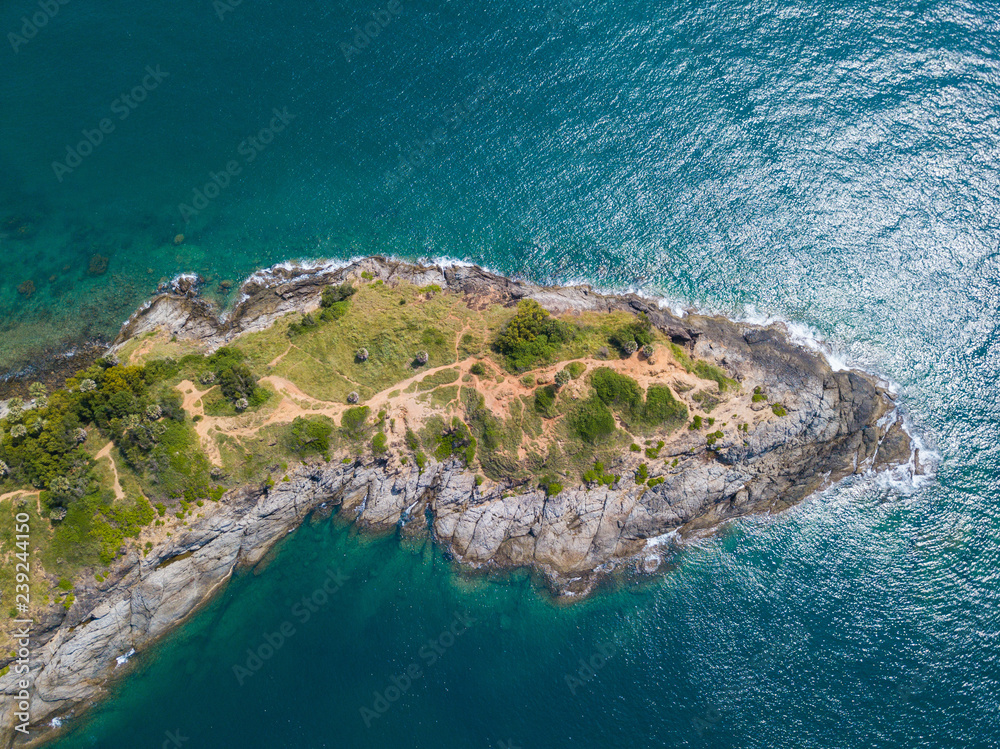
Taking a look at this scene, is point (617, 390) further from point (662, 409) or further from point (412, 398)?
point (412, 398)

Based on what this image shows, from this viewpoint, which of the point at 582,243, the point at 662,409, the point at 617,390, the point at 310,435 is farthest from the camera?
the point at 582,243

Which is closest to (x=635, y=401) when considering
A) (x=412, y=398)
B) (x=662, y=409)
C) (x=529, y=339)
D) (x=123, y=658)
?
(x=662, y=409)

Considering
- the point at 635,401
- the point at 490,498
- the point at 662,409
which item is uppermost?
the point at 635,401

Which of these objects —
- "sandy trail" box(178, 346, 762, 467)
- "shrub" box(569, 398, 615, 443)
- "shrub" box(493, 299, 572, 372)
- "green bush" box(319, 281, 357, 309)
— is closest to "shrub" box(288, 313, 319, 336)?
"sandy trail" box(178, 346, 762, 467)

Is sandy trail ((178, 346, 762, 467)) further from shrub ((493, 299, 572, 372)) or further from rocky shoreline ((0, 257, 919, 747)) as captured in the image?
rocky shoreline ((0, 257, 919, 747))

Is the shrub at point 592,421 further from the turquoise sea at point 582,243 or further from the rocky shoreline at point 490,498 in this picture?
the turquoise sea at point 582,243

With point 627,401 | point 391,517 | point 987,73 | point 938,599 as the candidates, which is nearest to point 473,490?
point 391,517
